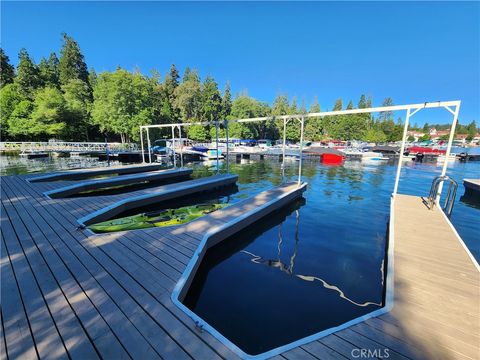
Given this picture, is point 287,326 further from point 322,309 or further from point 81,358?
point 81,358

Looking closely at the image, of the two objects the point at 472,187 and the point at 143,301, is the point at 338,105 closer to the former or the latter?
the point at 472,187

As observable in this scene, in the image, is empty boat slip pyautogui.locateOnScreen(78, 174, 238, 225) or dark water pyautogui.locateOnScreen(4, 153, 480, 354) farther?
empty boat slip pyautogui.locateOnScreen(78, 174, 238, 225)

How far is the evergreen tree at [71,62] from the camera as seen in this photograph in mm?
40575

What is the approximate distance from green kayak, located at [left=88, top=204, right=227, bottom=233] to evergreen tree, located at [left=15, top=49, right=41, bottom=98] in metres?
40.5

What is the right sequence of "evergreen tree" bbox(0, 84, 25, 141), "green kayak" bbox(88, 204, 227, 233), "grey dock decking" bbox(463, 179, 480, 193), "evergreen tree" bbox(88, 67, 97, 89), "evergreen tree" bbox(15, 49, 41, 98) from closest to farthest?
"green kayak" bbox(88, 204, 227, 233) < "grey dock decking" bbox(463, 179, 480, 193) < "evergreen tree" bbox(0, 84, 25, 141) < "evergreen tree" bbox(15, 49, 41, 98) < "evergreen tree" bbox(88, 67, 97, 89)

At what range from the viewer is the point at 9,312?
91.2 inches

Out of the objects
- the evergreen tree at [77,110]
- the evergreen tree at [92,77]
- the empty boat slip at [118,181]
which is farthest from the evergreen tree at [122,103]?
the evergreen tree at [92,77]

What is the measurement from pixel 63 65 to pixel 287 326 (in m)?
57.0

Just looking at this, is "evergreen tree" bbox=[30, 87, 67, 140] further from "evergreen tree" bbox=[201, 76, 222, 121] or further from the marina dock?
the marina dock

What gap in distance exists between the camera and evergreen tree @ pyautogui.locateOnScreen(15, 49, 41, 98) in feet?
108

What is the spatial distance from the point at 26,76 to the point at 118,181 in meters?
40.5

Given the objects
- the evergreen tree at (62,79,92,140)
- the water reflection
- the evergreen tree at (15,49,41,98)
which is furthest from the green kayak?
the evergreen tree at (15,49,41,98)

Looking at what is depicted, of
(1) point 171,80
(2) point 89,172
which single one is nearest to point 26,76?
(1) point 171,80

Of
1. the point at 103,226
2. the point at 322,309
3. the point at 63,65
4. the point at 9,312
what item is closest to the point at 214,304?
the point at 322,309
